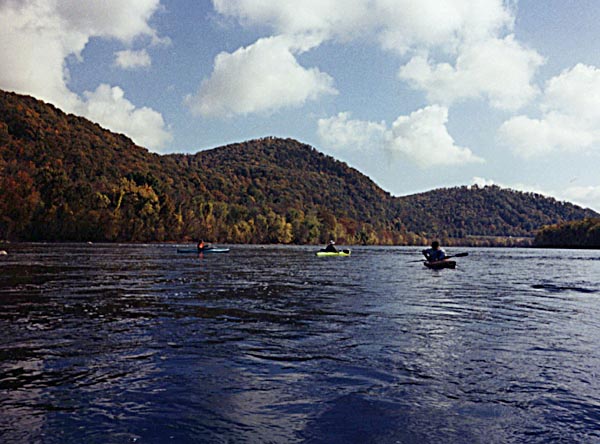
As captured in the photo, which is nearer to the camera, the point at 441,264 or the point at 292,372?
the point at 292,372

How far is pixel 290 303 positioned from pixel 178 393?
1302 cm

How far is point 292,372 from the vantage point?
1088cm

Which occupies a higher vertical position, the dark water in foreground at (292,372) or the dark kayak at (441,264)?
the dark kayak at (441,264)

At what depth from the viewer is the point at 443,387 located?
32.7 ft

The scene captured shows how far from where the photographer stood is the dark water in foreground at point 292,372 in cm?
779

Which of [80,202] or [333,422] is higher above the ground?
[80,202]

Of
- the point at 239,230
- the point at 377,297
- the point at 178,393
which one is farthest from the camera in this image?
the point at 239,230

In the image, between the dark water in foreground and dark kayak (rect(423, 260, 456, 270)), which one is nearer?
the dark water in foreground

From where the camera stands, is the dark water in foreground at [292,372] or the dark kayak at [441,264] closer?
the dark water in foreground at [292,372]

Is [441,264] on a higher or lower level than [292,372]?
higher

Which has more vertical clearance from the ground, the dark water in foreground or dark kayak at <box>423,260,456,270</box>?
dark kayak at <box>423,260,456,270</box>

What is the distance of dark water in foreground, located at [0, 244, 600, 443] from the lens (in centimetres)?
779

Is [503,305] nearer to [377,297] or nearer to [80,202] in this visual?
[377,297]

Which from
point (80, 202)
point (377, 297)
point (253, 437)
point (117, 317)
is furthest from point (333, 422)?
point (80, 202)
